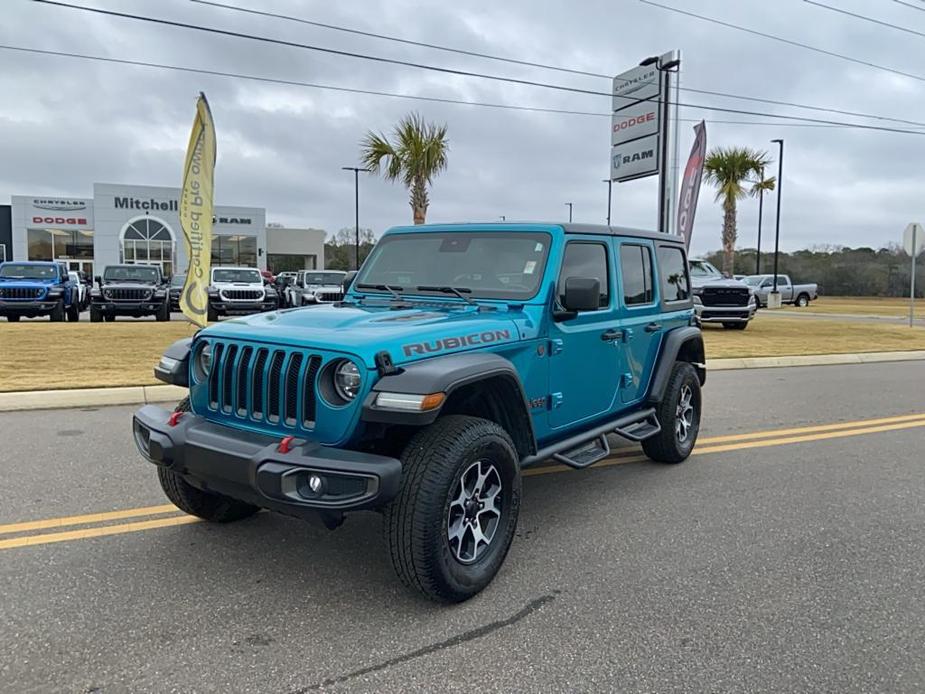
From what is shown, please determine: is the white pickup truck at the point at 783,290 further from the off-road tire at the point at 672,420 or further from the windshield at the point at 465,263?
the windshield at the point at 465,263

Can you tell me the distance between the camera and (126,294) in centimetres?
1966

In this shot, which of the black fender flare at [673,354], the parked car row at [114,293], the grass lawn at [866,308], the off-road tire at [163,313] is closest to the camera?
the black fender flare at [673,354]

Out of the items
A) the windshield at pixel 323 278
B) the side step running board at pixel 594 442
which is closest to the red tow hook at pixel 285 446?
the side step running board at pixel 594 442

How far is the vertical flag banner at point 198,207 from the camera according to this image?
12086 mm

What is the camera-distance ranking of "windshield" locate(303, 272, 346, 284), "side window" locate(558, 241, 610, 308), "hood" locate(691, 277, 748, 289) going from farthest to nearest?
"windshield" locate(303, 272, 346, 284)
"hood" locate(691, 277, 748, 289)
"side window" locate(558, 241, 610, 308)

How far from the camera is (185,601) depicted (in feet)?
11.0

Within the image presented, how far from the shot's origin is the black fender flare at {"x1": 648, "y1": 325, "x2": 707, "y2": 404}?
5469 mm

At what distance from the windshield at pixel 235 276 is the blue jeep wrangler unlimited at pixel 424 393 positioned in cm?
1791

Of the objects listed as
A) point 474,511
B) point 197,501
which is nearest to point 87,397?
point 197,501

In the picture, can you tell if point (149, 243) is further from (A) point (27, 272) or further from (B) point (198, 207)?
(B) point (198, 207)

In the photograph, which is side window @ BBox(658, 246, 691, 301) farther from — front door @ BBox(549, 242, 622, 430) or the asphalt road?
the asphalt road

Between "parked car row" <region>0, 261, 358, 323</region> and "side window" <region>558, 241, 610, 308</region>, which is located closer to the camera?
"side window" <region>558, 241, 610, 308</region>

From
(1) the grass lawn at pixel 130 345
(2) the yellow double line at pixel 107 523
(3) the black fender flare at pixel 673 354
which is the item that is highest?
(3) the black fender flare at pixel 673 354

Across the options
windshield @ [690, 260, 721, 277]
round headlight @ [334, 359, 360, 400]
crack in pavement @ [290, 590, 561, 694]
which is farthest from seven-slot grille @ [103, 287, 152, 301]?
crack in pavement @ [290, 590, 561, 694]
